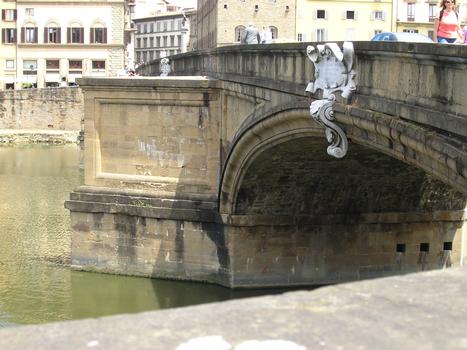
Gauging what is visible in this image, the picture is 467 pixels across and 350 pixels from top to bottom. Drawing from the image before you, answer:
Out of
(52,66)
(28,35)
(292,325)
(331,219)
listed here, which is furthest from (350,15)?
(292,325)

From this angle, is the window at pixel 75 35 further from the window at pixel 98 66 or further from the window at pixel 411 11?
the window at pixel 411 11

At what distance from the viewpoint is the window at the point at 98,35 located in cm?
6425

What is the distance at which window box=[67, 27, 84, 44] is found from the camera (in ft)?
211

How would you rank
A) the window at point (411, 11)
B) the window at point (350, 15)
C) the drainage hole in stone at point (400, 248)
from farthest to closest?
the window at point (411, 11)
the window at point (350, 15)
the drainage hole in stone at point (400, 248)

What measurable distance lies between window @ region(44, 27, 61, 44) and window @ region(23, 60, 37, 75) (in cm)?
224

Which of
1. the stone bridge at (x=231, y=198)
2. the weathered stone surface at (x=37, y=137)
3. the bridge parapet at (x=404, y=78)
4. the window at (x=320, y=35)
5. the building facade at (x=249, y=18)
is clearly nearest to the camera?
the bridge parapet at (x=404, y=78)

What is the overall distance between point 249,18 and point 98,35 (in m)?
14.8

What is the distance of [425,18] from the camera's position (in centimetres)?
5431

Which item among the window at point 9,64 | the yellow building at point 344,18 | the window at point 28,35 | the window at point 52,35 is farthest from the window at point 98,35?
the yellow building at point 344,18

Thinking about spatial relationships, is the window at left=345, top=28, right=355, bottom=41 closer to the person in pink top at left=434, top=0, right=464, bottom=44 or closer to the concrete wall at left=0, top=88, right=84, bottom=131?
the concrete wall at left=0, top=88, right=84, bottom=131

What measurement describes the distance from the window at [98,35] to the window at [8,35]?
645cm

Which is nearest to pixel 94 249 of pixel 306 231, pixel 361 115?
pixel 306 231

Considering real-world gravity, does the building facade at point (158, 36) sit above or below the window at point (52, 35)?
above

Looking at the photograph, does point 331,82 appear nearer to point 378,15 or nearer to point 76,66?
point 378,15
